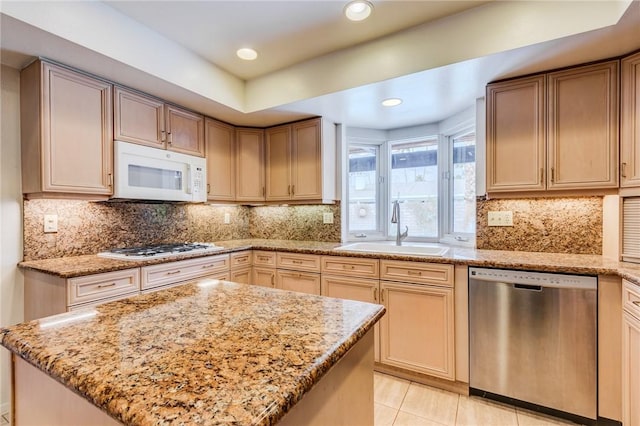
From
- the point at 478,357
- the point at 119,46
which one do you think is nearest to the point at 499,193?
the point at 478,357

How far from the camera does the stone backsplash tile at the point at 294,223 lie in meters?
3.21

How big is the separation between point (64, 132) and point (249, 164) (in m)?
1.60

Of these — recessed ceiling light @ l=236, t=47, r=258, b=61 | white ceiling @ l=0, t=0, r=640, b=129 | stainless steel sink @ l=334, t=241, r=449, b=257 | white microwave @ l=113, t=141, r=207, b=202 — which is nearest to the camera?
white ceiling @ l=0, t=0, r=640, b=129

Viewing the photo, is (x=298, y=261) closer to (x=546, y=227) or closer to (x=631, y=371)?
(x=546, y=227)

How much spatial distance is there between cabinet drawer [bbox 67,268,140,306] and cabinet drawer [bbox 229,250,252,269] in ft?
2.70

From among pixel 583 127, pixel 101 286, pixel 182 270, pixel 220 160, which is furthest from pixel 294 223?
pixel 583 127

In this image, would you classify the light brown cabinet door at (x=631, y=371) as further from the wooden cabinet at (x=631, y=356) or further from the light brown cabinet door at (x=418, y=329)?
the light brown cabinet door at (x=418, y=329)

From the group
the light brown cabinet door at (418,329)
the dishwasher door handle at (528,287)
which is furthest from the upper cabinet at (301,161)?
the dishwasher door handle at (528,287)

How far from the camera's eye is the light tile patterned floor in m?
1.76

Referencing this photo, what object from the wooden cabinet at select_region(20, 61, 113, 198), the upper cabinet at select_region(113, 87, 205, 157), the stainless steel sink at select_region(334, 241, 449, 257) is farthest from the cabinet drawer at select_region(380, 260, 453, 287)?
the wooden cabinet at select_region(20, 61, 113, 198)

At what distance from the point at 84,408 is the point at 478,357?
208cm

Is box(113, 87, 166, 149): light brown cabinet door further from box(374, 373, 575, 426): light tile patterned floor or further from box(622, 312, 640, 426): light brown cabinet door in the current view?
box(622, 312, 640, 426): light brown cabinet door

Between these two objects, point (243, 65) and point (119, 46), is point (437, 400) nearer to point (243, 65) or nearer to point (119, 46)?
point (243, 65)

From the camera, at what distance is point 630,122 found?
1755 mm
